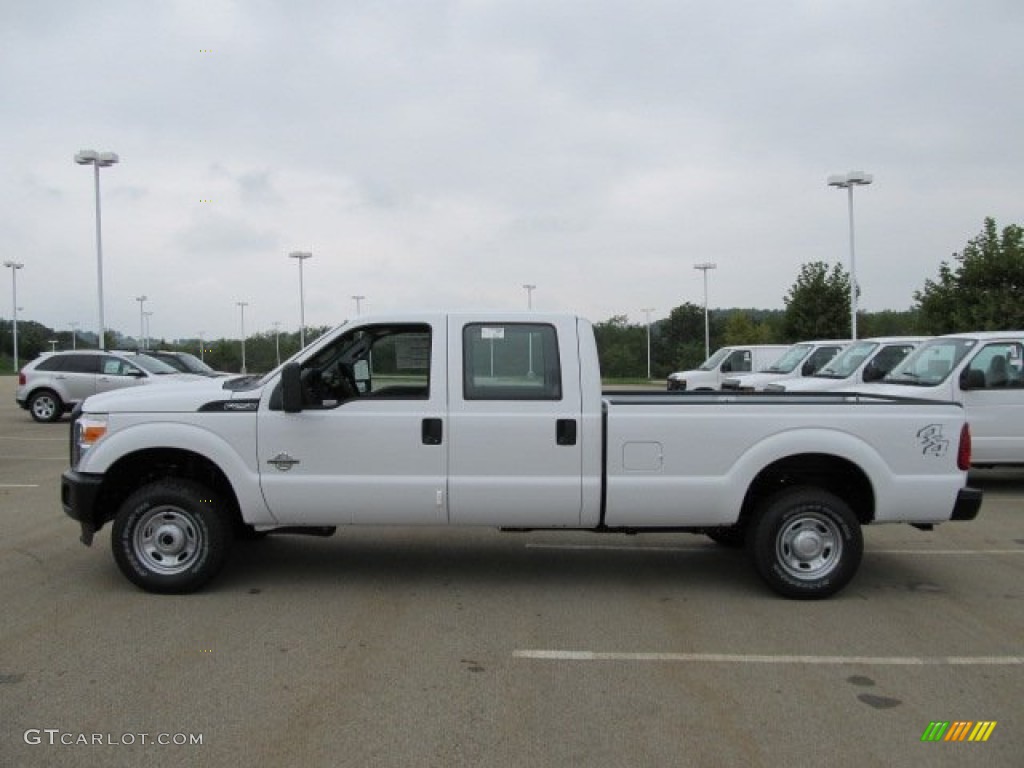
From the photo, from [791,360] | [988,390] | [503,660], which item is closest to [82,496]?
[503,660]

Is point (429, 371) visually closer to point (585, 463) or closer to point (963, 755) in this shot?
point (585, 463)

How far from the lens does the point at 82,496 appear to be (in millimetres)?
6020

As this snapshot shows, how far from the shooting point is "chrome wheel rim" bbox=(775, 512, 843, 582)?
A: 6105mm

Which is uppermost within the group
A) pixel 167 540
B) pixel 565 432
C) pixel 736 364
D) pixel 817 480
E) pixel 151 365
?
pixel 151 365

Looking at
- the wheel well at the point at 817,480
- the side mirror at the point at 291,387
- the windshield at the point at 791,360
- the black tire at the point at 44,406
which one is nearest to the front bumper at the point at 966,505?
the wheel well at the point at 817,480

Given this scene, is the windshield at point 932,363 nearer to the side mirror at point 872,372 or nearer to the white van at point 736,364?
the side mirror at point 872,372

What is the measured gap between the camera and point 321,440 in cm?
601

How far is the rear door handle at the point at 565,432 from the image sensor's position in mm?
5953

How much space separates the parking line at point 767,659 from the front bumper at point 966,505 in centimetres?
128

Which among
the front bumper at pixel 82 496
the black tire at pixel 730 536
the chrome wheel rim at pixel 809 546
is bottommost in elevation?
the black tire at pixel 730 536

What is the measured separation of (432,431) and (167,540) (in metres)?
1.97

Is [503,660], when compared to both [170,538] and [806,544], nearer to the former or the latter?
[806,544]

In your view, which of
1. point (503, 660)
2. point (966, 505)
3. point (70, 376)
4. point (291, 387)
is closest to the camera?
point (503, 660)

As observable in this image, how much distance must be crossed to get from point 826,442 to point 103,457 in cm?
483
